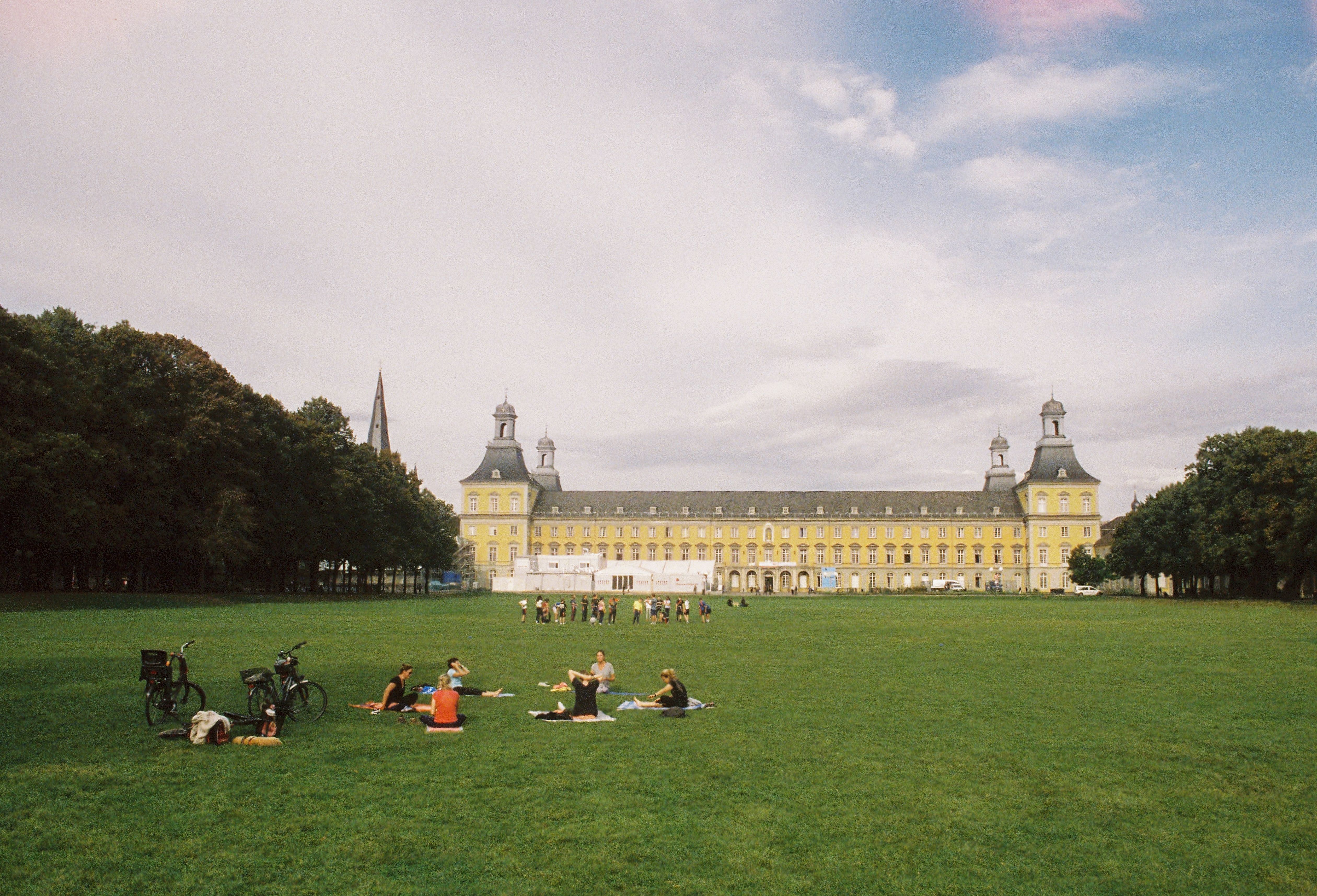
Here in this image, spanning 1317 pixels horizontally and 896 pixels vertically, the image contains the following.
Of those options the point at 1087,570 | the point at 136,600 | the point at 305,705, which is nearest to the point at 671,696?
the point at 305,705

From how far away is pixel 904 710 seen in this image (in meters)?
15.0

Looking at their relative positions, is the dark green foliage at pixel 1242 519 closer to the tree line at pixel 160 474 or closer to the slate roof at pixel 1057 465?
the slate roof at pixel 1057 465

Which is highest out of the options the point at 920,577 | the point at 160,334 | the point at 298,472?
the point at 160,334

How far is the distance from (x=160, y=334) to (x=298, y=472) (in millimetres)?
14285

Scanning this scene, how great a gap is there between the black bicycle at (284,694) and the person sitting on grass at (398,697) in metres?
0.91

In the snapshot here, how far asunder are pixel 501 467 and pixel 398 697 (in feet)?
376

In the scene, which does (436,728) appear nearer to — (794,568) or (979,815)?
(979,815)

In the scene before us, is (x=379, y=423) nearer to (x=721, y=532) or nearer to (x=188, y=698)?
(x=721, y=532)

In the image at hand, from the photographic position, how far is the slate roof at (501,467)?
128 meters

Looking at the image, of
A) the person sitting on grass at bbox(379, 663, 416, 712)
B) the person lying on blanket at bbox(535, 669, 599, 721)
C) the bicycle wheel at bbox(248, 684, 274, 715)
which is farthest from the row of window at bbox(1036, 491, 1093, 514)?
the bicycle wheel at bbox(248, 684, 274, 715)

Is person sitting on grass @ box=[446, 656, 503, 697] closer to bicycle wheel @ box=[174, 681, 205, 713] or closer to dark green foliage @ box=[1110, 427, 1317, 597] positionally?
bicycle wheel @ box=[174, 681, 205, 713]

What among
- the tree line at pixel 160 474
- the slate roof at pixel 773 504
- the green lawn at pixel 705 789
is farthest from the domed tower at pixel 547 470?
the green lawn at pixel 705 789

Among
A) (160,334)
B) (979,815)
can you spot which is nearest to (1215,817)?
(979,815)

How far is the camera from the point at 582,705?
570 inches
